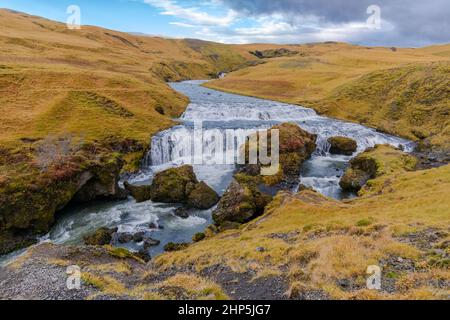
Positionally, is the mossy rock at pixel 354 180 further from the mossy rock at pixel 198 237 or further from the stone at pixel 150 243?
the stone at pixel 150 243

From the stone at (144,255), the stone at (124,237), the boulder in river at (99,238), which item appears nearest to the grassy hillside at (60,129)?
the boulder in river at (99,238)

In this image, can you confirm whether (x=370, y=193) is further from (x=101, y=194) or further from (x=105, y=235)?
(x=101, y=194)

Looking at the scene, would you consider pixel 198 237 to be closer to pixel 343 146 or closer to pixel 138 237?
pixel 138 237

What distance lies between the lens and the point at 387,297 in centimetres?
1471

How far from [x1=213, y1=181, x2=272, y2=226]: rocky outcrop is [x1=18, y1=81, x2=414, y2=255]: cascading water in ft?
7.53

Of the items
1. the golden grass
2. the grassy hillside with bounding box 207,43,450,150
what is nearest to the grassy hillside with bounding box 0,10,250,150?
the golden grass

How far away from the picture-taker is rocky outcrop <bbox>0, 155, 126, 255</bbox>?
34.3 metres

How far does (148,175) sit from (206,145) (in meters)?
13.8

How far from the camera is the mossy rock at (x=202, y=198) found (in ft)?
136

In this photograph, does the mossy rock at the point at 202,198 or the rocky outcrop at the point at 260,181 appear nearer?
the rocky outcrop at the point at 260,181

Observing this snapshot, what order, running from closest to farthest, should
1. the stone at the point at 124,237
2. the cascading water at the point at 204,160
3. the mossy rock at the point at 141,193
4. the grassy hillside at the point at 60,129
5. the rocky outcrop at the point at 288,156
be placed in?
the stone at the point at 124,237 < the grassy hillside at the point at 60,129 < the cascading water at the point at 204,160 < the mossy rock at the point at 141,193 < the rocky outcrop at the point at 288,156

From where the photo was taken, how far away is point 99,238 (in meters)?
32.8

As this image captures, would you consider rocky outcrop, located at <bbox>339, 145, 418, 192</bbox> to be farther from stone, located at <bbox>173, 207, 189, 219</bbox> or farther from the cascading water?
stone, located at <bbox>173, 207, 189, 219</bbox>
